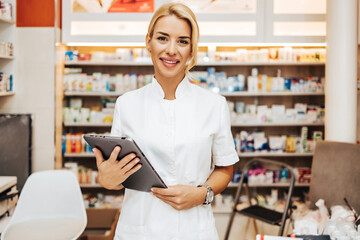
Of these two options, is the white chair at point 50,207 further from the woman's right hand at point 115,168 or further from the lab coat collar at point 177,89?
the lab coat collar at point 177,89

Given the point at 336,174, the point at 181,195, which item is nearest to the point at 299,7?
the point at 336,174

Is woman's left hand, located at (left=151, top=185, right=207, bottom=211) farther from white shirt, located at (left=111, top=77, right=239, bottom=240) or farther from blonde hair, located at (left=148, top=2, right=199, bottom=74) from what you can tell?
blonde hair, located at (left=148, top=2, right=199, bottom=74)

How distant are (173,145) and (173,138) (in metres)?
0.03

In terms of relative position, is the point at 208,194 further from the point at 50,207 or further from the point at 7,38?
the point at 7,38

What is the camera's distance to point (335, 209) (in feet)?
8.21

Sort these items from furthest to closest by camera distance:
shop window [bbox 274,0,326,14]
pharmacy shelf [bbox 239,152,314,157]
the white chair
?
1. pharmacy shelf [bbox 239,152,314,157]
2. shop window [bbox 274,0,326,14]
3. the white chair

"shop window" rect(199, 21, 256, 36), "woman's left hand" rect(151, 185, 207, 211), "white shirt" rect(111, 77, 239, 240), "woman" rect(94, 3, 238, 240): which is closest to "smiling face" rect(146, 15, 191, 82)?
"woman" rect(94, 3, 238, 240)

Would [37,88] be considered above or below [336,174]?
above

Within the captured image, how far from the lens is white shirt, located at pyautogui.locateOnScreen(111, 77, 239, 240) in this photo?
4.59ft

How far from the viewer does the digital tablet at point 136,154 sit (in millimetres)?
1235

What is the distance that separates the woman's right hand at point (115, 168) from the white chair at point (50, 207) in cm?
156

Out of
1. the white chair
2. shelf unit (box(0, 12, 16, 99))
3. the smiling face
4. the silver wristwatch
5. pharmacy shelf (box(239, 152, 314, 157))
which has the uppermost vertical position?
shelf unit (box(0, 12, 16, 99))

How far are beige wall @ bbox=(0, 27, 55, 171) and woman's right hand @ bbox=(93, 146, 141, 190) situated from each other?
9.70 feet

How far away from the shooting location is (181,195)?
4.32 ft
